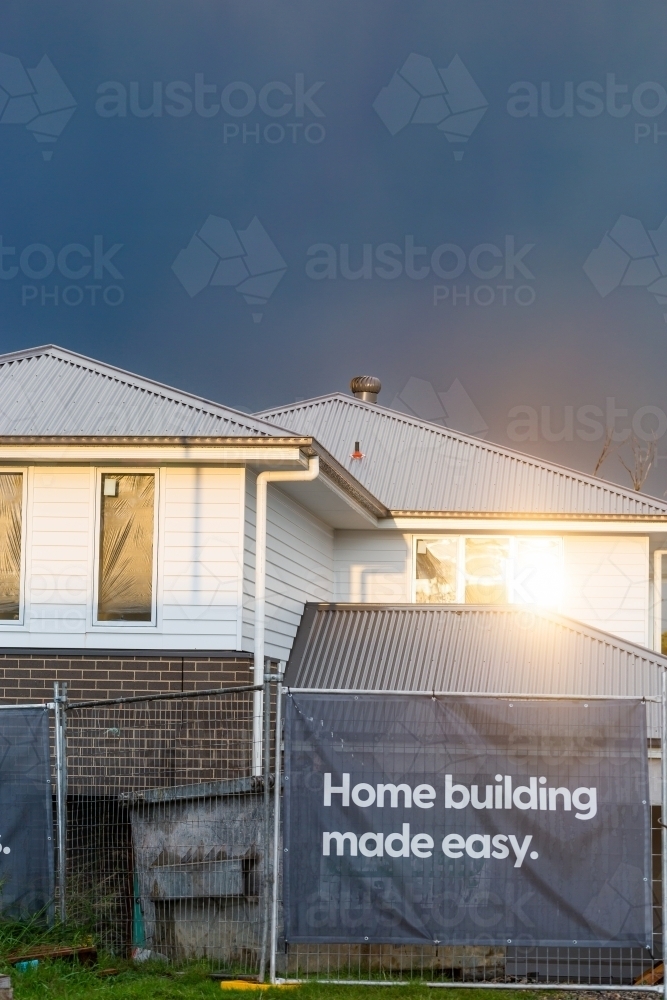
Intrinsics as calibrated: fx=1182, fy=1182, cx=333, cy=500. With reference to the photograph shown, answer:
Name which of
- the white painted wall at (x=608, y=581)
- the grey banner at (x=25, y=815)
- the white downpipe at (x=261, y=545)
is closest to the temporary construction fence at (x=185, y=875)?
the grey banner at (x=25, y=815)

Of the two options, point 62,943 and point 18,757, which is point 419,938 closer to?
point 62,943

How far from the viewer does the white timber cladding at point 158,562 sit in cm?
1217

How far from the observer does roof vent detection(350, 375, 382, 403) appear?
2269 centimetres

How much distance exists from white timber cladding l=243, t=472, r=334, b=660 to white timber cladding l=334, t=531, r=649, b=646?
79 centimetres

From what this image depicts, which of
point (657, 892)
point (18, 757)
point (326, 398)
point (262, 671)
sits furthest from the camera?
point (326, 398)

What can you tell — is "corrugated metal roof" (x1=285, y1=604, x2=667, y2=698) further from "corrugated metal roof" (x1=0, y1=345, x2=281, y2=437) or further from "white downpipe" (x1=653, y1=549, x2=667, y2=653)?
"corrugated metal roof" (x1=0, y1=345, x2=281, y2=437)

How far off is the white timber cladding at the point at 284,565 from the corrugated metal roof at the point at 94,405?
31.3 inches

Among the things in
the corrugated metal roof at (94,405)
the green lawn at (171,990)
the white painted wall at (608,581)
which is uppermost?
the corrugated metal roof at (94,405)

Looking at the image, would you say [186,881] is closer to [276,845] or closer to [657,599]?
[276,845]

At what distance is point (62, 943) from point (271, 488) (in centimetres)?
603

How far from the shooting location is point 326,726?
26.2 feet

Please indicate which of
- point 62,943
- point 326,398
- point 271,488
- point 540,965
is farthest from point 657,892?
point 326,398

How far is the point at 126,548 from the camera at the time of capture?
40.8 ft

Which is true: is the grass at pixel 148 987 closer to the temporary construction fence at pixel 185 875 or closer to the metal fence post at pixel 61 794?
the temporary construction fence at pixel 185 875
